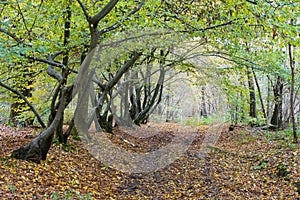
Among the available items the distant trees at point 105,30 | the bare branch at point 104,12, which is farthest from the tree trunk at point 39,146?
the bare branch at point 104,12

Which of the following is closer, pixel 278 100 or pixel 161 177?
pixel 161 177

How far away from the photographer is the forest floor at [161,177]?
18.3 ft

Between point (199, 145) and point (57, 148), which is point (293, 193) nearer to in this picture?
point (57, 148)

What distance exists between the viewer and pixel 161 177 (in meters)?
8.04

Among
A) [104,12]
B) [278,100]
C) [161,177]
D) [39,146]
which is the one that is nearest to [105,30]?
[104,12]

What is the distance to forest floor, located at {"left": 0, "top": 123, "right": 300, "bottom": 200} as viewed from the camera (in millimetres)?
5586

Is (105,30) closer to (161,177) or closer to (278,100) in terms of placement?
(161,177)

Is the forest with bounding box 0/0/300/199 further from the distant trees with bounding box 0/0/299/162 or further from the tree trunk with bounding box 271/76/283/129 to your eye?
the tree trunk with bounding box 271/76/283/129

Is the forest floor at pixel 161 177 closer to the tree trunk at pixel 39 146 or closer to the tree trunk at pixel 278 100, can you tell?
the tree trunk at pixel 39 146

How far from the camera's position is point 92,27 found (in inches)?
236

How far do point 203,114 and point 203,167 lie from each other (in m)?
20.1

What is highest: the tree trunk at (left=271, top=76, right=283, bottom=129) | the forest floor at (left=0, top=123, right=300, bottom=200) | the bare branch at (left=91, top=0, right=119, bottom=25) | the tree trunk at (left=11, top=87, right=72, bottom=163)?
the bare branch at (left=91, top=0, right=119, bottom=25)

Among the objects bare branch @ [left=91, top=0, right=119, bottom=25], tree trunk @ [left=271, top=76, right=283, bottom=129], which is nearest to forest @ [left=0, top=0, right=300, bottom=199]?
bare branch @ [left=91, top=0, right=119, bottom=25]

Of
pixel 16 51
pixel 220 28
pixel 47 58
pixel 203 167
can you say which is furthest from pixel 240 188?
pixel 47 58
